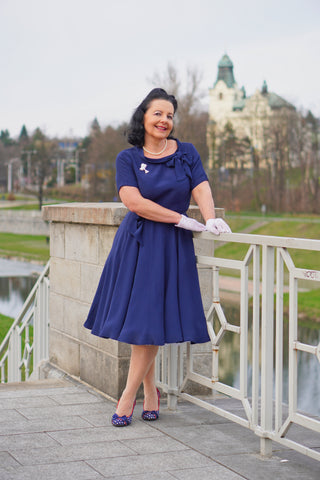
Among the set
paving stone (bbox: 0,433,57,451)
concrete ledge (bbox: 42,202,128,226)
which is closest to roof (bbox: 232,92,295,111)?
concrete ledge (bbox: 42,202,128,226)

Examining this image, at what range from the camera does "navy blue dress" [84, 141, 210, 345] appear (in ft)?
11.5

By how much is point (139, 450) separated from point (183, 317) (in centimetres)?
67

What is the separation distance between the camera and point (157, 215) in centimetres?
353

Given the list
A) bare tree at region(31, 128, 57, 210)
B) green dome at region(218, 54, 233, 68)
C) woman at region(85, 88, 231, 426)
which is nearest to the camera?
woman at region(85, 88, 231, 426)

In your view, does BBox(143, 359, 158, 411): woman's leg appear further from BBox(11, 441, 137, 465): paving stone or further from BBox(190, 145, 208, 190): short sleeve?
BBox(190, 145, 208, 190): short sleeve

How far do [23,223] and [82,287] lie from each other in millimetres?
51349

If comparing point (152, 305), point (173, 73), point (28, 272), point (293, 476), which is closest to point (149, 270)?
point (152, 305)

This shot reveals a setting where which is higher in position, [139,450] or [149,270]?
[149,270]

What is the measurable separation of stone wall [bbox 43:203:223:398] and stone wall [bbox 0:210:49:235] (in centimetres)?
4671

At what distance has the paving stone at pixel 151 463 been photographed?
2984mm

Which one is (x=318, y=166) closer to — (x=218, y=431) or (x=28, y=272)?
(x=28, y=272)

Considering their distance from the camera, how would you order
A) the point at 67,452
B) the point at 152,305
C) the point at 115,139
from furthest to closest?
the point at 115,139 < the point at 152,305 < the point at 67,452

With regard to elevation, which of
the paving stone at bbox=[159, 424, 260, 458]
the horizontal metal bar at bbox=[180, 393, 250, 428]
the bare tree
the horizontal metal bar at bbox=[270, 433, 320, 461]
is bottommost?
the paving stone at bbox=[159, 424, 260, 458]

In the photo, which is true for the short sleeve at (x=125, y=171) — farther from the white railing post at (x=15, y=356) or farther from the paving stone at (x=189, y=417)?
the white railing post at (x=15, y=356)
